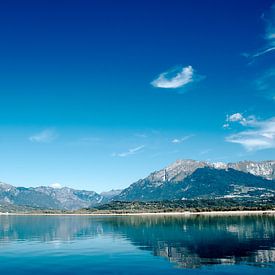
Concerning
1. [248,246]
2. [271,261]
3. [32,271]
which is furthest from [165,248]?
[32,271]

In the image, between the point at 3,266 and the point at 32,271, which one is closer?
the point at 32,271

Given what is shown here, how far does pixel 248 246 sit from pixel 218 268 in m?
42.7

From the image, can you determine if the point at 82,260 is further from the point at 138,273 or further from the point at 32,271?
the point at 138,273

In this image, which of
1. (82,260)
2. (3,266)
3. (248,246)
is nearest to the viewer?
(3,266)

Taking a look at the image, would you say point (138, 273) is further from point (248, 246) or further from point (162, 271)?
point (248, 246)

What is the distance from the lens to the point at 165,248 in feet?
420

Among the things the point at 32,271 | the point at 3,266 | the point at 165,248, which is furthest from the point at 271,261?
the point at 3,266

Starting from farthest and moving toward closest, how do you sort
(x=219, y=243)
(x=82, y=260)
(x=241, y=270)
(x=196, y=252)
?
(x=219, y=243) < (x=196, y=252) < (x=82, y=260) < (x=241, y=270)

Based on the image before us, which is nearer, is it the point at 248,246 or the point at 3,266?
the point at 3,266

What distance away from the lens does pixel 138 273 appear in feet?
280

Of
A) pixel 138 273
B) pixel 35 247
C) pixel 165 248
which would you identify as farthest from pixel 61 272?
pixel 35 247

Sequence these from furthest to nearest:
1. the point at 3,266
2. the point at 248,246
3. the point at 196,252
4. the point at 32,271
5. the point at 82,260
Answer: the point at 248,246 → the point at 196,252 → the point at 82,260 → the point at 3,266 → the point at 32,271

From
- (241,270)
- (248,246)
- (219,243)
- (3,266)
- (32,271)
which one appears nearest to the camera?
(241,270)

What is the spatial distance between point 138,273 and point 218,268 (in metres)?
17.3
